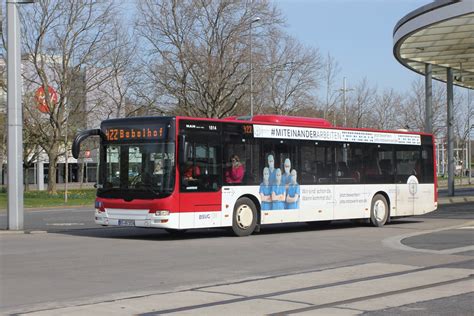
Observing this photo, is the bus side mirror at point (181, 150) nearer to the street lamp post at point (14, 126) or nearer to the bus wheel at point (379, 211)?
the street lamp post at point (14, 126)

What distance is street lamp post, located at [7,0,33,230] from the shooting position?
18359mm

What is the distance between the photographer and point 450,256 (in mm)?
13484

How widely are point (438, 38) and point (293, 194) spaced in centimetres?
1488

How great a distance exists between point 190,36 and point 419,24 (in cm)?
1655

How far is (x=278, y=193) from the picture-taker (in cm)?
1841

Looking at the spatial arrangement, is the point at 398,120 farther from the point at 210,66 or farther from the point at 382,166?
the point at 382,166

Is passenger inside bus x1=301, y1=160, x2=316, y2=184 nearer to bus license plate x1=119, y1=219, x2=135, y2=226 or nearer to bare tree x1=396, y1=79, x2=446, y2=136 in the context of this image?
bus license plate x1=119, y1=219, x2=135, y2=226

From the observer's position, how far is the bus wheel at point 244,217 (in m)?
17.5

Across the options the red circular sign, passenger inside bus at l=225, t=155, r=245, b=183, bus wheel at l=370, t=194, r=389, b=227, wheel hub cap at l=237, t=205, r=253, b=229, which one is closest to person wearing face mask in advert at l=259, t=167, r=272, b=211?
wheel hub cap at l=237, t=205, r=253, b=229

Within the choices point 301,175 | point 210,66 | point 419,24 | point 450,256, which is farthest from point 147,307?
point 210,66

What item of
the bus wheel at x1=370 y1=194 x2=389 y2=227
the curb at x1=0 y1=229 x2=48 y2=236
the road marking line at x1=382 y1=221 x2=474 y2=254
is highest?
the bus wheel at x1=370 y1=194 x2=389 y2=227

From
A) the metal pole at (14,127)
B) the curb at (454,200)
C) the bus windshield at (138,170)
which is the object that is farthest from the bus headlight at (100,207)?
the curb at (454,200)

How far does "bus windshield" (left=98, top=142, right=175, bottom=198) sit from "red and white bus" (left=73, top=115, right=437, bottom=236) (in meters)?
0.02

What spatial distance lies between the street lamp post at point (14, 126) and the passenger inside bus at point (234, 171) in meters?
5.60
